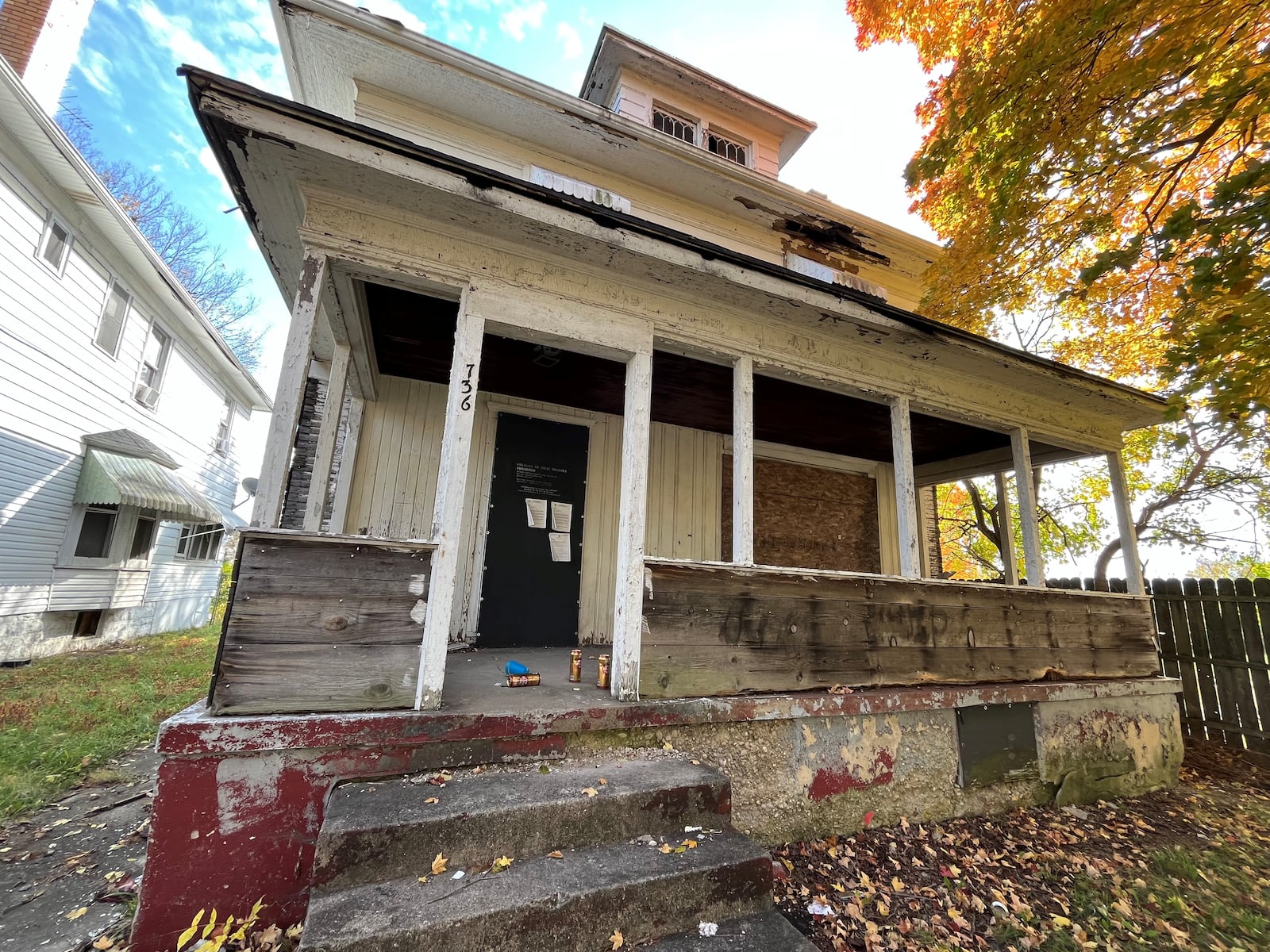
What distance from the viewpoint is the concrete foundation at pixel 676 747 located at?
83.0 inches

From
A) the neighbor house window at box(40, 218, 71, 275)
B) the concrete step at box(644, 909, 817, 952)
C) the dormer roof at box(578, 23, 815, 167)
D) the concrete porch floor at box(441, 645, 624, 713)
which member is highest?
the dormer roof at box(578, 23, 815, 167)

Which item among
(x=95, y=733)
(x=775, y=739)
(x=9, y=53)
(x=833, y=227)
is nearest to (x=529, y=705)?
(x=775, y=739)

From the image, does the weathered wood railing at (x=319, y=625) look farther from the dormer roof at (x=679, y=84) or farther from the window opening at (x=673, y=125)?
the window opening at (x=673, y=125)

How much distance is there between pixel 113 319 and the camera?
8812 mm

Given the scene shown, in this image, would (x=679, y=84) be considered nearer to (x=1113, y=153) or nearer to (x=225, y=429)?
(x=1113, y=153)

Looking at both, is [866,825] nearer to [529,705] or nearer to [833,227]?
[529,705]

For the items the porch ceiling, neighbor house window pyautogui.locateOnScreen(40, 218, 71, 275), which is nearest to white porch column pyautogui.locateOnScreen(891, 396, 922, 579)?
the porch ceiling

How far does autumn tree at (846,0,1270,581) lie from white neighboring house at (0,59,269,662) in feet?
33.9

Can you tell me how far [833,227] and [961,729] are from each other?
274 inches

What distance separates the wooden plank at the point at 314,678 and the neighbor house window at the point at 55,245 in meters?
8.82

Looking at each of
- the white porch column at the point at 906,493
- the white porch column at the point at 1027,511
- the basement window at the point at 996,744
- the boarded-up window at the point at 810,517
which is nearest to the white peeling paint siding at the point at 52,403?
the boarded-up window at the point at 810,517

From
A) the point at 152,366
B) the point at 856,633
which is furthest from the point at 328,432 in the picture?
the point at 152,366

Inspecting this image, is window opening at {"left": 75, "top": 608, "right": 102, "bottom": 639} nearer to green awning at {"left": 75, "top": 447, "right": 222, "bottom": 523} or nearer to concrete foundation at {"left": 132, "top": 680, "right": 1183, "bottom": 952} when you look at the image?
green awning at {"left": 75, "top": 447, "right": 222, "bottom": 523}

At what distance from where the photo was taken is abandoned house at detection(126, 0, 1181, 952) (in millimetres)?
2205
